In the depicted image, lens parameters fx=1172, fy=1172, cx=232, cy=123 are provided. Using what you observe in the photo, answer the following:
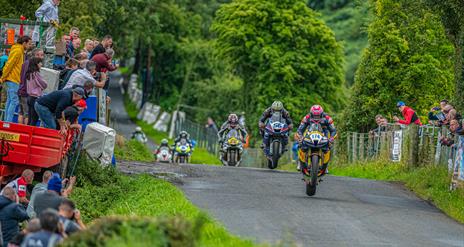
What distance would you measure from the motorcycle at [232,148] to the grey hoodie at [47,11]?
9.94 metres

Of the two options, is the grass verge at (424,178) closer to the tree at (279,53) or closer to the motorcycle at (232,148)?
the motorcycle at (232,148)

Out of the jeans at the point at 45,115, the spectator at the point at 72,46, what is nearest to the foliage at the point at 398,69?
the spectator at the point at 72,46

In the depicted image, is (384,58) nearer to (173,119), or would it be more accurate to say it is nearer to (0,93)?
(0,93)

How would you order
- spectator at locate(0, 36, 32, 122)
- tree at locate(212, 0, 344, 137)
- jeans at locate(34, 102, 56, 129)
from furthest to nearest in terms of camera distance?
tree at locate(212, 0, 344, 137) < spectator at locate(0, 36, 32, 122) < jeans at locate(34, 102, 56, 129)

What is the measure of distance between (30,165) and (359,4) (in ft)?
67.0

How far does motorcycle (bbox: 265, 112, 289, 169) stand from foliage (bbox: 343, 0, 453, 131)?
10003 millimetres

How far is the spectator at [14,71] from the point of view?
24750 millimetres

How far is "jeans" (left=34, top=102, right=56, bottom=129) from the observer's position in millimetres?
22844

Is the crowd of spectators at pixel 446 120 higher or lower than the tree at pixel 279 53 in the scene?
lower

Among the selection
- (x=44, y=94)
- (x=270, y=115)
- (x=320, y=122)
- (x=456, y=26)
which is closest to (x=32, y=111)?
(x=44, y=94)

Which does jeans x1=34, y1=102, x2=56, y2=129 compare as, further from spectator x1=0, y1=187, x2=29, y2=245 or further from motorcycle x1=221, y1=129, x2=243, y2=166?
motorcycle x1=221, y1=129, x2=243, y2=166

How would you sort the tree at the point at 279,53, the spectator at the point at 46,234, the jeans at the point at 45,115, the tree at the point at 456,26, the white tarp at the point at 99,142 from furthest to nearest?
1. the tree at the point at 279,53
2. the tree at the point at 456,26
3. the white tarp at the point at 99,142
4. the jeans at the point at 45,115
5. the spectator at the point at 46,234

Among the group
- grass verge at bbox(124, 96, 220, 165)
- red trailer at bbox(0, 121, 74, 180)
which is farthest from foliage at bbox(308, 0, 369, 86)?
red trailer at bbox(0, 121, 74, 180)

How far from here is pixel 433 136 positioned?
1189 inches
